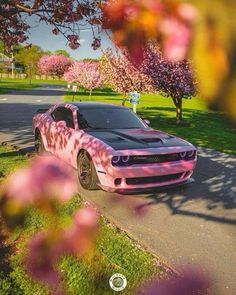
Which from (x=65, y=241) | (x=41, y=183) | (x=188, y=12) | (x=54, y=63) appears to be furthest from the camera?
(x=54, y=63)

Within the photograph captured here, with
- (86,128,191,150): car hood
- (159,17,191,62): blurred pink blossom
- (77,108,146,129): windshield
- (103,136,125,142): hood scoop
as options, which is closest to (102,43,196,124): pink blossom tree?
(77,108,146,129): windshield

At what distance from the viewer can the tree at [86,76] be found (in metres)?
45.8

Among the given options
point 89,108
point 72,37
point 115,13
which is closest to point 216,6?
point 115,13

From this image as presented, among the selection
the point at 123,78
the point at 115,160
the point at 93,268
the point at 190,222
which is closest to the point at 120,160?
the point at 115,160

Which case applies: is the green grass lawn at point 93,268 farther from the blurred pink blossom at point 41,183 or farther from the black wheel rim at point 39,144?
the black wheel rim at point 39,144

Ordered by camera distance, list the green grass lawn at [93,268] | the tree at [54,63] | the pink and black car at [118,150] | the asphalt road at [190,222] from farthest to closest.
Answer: the tree at [54,63] < the pink and black car at [118,150] < the asphalt road at [190,222] < the green grass lawn at [93,268]

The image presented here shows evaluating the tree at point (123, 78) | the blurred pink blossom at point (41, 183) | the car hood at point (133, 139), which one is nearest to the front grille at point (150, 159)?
the car hood at point (133, 139)

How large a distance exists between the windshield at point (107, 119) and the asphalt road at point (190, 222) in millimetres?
1404

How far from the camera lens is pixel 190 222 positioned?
5.71 meters

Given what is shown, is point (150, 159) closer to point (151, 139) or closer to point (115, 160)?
point (151, 139)

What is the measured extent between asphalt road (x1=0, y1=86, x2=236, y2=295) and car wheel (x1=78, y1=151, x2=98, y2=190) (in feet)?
0.63

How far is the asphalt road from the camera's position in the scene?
4531 millimetres

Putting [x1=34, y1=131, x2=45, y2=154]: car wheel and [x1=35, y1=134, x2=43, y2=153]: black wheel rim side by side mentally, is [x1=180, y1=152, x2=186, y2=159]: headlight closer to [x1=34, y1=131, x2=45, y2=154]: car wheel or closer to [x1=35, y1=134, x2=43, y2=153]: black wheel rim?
[x1=34, y1=131, x2=45, y2=154]: car wheel

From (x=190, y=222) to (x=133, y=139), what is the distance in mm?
1771
